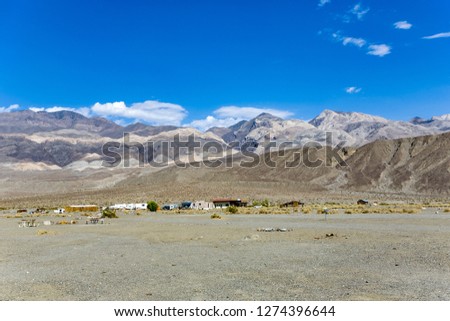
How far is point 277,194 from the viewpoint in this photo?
112 metres

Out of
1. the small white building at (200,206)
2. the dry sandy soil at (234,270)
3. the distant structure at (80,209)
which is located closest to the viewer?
the dry sandy soil at (234,270)

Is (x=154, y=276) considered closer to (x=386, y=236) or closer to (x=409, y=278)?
(x=409, y=278)

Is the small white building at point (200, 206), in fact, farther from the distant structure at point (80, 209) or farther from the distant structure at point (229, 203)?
the distant structure at point (80, 209)

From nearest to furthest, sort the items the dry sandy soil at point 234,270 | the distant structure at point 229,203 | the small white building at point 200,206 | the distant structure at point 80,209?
the dry sandy soil at point 234,270 → the distant structure at point 80,209 → the small white building at point 200,206 → the distant structure at point 229,203

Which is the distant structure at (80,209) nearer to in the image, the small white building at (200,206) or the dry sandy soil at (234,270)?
the small white building at (200,206)

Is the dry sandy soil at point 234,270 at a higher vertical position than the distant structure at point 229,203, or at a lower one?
lower

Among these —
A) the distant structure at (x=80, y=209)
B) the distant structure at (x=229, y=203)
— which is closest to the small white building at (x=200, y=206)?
the distant structure at (x=229, y=203)

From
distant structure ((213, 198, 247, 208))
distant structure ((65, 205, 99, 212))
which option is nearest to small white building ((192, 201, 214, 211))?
distant structure ((213, 198, 247, 208))


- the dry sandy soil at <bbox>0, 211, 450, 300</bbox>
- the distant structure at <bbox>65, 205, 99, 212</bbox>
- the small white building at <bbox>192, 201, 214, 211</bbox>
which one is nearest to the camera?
the dry sandy soil at <bbox>0, 211, 450, 300</bbox>

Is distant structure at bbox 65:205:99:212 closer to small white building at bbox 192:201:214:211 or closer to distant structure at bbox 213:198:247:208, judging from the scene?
small white building at bbox 192:201:214:211

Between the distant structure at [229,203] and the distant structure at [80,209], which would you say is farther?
the distant structure at [229,203]
